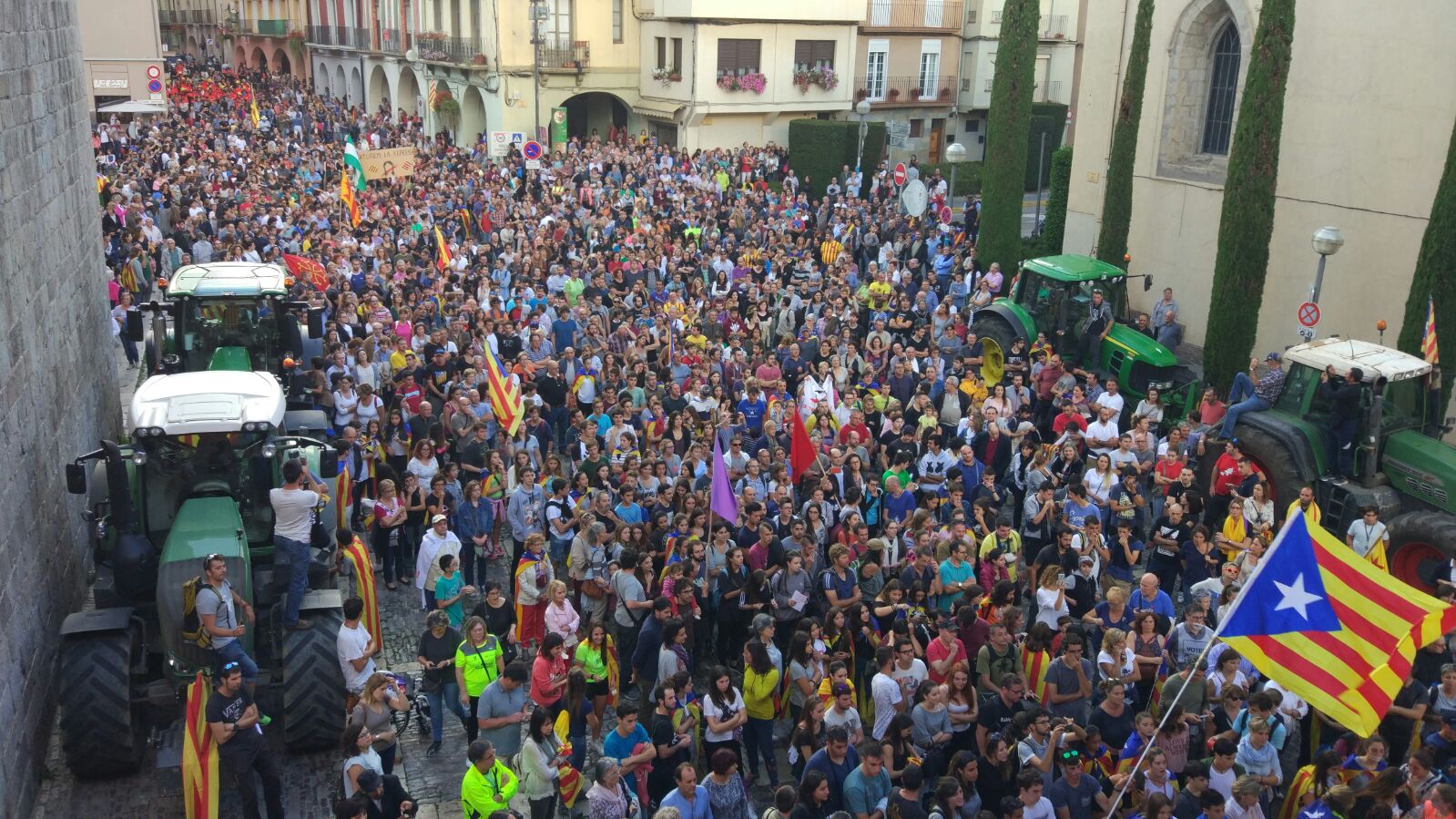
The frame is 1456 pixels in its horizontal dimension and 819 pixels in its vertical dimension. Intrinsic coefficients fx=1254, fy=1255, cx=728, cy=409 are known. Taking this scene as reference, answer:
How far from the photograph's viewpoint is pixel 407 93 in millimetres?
50062

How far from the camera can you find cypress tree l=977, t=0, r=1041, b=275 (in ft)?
77.0

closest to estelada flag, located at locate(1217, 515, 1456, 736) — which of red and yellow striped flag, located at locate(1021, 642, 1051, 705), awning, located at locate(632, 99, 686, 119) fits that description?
red and yellow striped flag, located at locate(1021, 642, 1051, 705)

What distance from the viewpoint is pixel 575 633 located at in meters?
9.25

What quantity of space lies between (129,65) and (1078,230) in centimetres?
1901

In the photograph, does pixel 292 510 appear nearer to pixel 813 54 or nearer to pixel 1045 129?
pixel 813 54

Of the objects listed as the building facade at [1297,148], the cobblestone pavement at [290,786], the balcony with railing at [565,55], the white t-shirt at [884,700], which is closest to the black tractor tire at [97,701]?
the cobblestone pavement at [290,786]

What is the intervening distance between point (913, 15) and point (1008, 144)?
761 inches

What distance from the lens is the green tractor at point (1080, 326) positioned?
1594 centimetres

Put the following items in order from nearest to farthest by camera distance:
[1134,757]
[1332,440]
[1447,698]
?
[1134,757] → [1447,698] → [1332,440]

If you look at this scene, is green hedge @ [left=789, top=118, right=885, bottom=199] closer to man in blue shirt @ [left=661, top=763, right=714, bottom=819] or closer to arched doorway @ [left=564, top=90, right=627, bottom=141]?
arched doorway @ [left=564, top=90, right=627, bottom=141]

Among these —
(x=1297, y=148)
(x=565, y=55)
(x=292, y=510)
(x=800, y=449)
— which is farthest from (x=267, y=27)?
(x=292, y=510)

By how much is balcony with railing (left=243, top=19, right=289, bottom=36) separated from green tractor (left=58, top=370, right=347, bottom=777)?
197 feet

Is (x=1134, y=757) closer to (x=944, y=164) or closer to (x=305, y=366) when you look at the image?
(x=305, y=366)

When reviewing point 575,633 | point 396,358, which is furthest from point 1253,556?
point 396,358
